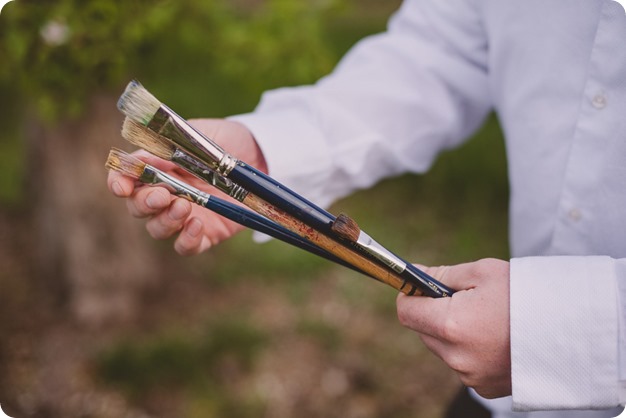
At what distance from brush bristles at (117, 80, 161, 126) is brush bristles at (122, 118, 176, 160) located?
2 centimetres

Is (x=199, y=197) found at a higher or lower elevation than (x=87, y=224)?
higher

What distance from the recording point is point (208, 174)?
3.24ft

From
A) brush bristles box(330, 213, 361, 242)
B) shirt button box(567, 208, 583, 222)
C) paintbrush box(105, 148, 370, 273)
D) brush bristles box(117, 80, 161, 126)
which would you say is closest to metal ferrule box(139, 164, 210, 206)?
paintbrush box(105, 148, 370, 273)

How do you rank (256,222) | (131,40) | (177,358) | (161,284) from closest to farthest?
(256,222) → (131,40) → (177,358) → (161,284)

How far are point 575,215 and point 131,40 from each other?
5.19 ft

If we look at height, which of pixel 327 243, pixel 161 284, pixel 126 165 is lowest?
pixel 161 284

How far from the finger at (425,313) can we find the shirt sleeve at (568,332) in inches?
4.3

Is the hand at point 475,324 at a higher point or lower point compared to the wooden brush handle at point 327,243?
lower

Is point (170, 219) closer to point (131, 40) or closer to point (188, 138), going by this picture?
point (188, 138)

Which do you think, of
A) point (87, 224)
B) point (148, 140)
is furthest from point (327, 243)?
point (87, 224)

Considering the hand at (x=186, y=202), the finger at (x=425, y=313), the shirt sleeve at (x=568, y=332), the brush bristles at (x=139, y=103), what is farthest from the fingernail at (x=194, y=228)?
the shirt sleeve at (x=568, y=332)

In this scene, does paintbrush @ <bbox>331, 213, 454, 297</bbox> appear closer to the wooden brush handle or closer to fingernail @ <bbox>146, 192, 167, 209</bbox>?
the wooden brush handle

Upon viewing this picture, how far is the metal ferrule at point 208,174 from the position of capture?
0.98 meters

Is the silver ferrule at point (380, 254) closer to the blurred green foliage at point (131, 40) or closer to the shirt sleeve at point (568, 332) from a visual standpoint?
the shirt sleeve at point (568, 332)
